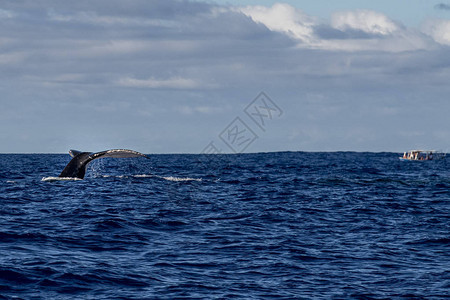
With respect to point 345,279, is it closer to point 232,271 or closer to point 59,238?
point 232,271

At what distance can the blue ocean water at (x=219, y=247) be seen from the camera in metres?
14.2

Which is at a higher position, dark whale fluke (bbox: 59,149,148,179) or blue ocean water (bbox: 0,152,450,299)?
dark whale fluke (bbox: 59,149,148,179)

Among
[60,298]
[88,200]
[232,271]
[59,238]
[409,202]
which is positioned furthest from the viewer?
[409,202]

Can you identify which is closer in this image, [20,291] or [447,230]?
[20,291]

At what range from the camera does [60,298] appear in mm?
13047

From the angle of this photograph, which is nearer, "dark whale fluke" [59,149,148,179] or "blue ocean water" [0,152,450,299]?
"blue ocean water" [0,152,450,299]

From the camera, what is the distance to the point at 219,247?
18.8 meters

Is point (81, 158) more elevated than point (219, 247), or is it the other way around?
point (81, 158)

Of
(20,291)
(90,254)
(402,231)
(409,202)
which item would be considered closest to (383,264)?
(402,231)

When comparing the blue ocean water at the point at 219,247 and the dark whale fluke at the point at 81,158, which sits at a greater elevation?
the dark whale fluke at the point at 81,158

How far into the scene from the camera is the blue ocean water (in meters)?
14.2

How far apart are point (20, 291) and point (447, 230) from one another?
15584mm

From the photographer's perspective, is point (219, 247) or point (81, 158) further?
point (81, 158)

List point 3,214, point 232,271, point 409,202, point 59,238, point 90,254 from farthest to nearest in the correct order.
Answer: point 409,202
point 3,214
point 59,238
point 90,254
point 232,271
